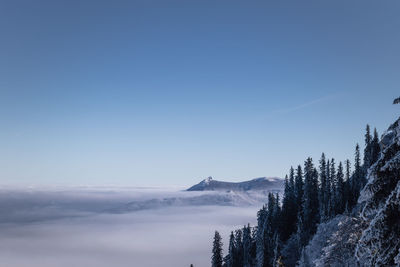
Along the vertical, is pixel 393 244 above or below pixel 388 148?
below

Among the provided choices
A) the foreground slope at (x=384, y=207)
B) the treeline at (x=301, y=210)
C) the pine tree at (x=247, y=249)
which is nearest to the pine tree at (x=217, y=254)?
the treeline at (x=301, y=210)

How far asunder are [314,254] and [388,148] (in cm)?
4130

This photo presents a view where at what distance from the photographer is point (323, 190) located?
91062 mm

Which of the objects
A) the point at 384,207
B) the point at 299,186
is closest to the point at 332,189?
the point at 299,186

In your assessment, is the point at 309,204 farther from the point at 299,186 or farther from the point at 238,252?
the point at 238,252

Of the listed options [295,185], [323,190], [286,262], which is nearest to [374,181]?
[286,262]

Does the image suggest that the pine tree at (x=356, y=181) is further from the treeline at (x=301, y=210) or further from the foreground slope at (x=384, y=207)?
the foreground slope at (x=384, y=207)

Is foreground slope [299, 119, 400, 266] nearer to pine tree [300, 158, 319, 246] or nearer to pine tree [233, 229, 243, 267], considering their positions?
pine tree [300, 158, 319, 246]

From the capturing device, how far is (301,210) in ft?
301

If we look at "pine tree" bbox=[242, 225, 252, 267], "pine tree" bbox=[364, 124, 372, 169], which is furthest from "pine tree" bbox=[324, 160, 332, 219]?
"pine tree" bbox=[242, 225, 252, 267]

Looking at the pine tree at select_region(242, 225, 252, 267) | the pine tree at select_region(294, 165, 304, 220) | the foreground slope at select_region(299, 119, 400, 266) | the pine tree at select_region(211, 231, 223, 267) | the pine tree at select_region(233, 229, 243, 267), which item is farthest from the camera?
the pine tree at select_region(294, 165, 304, 220)

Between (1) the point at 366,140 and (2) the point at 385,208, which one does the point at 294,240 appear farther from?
(2) the point at 385,208

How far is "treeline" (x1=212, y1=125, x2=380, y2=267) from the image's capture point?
258ft

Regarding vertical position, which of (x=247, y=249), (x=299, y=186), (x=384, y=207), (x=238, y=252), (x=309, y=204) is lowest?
(x=238, y=252)
